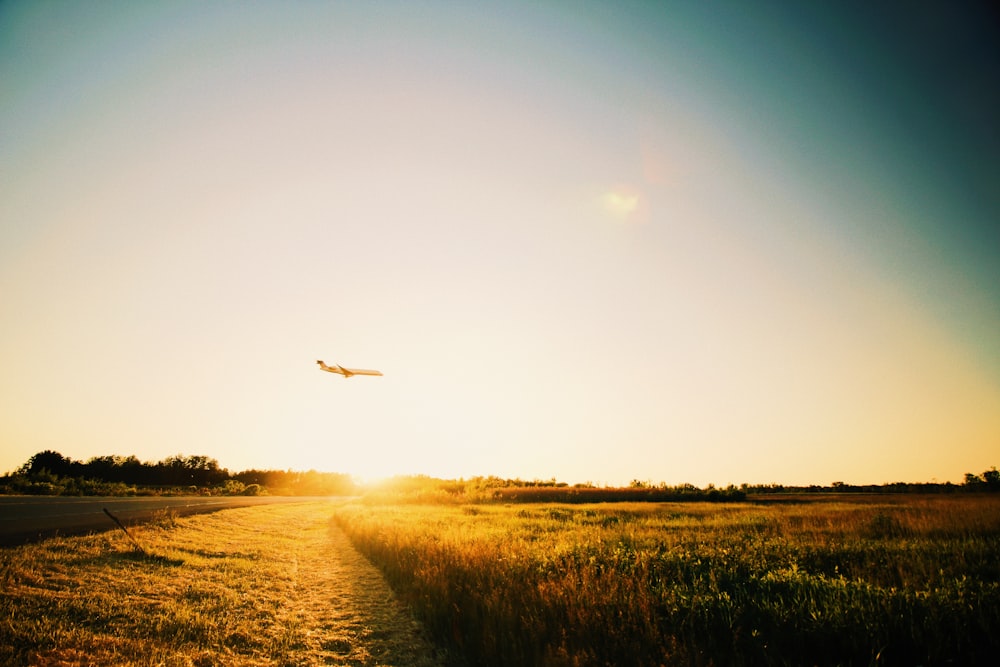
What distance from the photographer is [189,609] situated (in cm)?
766

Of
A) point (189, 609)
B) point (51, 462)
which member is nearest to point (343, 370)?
point (189, 609)

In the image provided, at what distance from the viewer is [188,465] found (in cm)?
8162

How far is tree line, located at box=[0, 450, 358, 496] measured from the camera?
129 ft

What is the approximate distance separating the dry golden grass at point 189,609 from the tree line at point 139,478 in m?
37.3

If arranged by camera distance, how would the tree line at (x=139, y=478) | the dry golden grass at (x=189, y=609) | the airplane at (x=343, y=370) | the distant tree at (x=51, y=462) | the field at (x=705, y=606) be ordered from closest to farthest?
the field at (x=705, y=606) → the dry golden grass at (x=189, y=609) → the airplane at (x=343, y=370) → the tree line at (x=139, y=478) → the distant tree at (x=51, y=462)

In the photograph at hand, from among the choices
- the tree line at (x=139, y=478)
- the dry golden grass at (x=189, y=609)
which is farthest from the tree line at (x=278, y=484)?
the dry golden grass at (x=189, y=609)

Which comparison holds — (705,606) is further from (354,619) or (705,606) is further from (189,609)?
(189,609)

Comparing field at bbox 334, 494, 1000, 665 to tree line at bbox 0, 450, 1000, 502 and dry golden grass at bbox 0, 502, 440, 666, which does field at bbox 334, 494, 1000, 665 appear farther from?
tree line at bbox 0, 450, 1000, 502

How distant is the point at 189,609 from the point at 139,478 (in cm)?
8664

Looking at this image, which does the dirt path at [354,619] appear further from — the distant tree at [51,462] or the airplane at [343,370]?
the distant tree at [51,462]

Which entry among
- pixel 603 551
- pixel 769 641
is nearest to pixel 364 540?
pixel 603 551

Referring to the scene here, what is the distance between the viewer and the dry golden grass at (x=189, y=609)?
5.89 metres

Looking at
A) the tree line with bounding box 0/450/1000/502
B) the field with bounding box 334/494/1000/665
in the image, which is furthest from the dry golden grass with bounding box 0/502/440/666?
the tree line with bounding box 0/450/1000/502

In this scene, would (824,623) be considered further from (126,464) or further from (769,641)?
(126,464)
